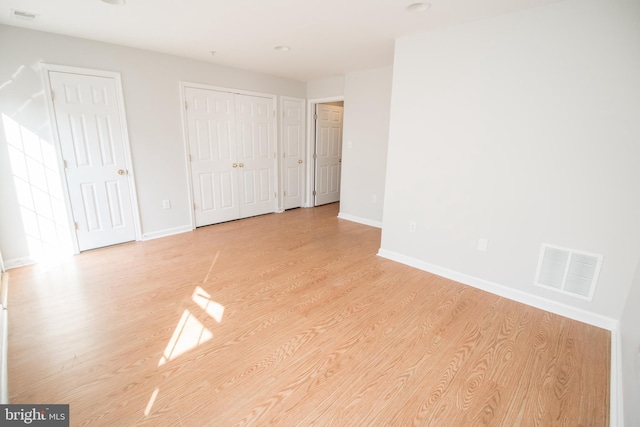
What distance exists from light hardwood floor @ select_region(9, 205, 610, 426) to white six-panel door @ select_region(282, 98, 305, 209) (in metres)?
2.81

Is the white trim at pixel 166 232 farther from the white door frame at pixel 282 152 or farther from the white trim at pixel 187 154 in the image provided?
the white door frame at pixel 282 152

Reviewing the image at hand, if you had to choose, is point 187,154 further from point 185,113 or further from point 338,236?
point 338,236

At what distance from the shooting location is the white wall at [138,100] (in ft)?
9.70

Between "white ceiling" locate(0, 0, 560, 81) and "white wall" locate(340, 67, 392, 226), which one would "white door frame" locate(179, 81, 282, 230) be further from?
"white wall" locate(340, 67, 392, 226)

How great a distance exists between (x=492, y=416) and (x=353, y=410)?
2.43 feet

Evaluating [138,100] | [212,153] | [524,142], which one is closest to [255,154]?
[212,153]

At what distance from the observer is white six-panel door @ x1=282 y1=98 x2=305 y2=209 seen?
18.0 ft

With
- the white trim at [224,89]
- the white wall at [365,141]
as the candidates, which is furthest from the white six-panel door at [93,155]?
the white wall at [365,141]

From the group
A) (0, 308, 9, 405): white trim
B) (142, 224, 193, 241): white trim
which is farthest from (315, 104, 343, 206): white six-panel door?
(0, 308, 9, 405): white trim

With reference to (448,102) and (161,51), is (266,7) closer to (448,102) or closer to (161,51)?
(448,102)

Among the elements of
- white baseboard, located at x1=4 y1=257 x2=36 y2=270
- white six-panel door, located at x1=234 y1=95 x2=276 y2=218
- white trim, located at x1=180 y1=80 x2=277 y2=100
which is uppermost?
white trim, located at x1=180 y1=80 x2=277 y2=100

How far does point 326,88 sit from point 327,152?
1322mm

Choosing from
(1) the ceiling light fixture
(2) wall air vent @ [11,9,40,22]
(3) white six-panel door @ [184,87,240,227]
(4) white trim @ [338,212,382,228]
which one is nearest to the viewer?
(1) the ceiling light fixture

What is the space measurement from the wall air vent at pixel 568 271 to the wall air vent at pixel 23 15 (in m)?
5.04
